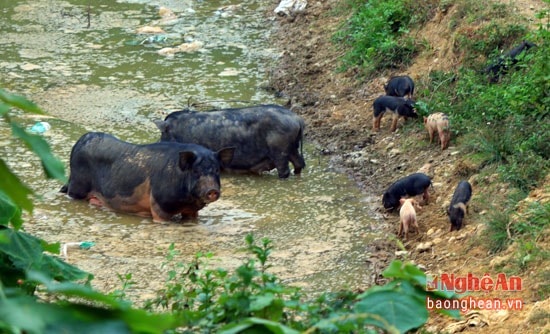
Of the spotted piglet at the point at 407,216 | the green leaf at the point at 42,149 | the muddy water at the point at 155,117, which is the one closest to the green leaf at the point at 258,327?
the green leaf at the point at 42,149

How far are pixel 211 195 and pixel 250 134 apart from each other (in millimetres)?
1760

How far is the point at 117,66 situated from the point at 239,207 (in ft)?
16.3

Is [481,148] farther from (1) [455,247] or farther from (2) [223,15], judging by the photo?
(2) [223,15]

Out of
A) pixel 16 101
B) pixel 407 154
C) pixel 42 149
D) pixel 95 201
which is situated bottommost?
pixel 95 201

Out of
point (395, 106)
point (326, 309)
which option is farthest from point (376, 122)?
point (326, 309)

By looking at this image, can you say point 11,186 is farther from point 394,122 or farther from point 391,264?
point 394,122

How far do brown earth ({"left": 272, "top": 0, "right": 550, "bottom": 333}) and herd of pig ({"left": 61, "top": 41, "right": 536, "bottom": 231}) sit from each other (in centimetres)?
20

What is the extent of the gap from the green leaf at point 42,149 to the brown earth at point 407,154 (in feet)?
10.9

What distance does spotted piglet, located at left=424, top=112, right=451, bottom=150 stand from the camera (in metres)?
8.80

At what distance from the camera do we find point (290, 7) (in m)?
14.7

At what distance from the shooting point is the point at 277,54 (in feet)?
42.8

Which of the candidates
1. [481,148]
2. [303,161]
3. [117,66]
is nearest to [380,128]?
[303,161]

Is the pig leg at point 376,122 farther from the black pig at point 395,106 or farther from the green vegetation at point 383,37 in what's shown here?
the green vegetation at point 383,37

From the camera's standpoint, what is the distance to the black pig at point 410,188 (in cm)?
784
